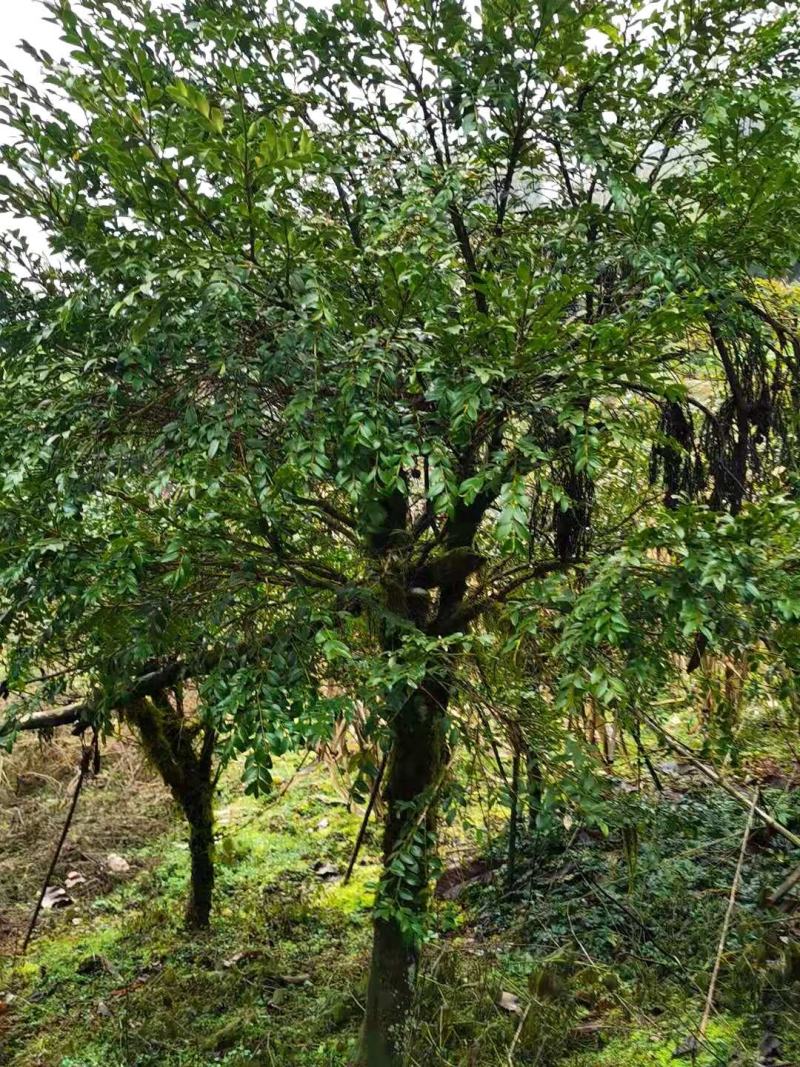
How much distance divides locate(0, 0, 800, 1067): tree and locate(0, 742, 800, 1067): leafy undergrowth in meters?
1.33

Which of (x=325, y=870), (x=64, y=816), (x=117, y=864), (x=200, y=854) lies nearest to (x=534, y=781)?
(x=200, y=854)

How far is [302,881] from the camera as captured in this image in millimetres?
6887

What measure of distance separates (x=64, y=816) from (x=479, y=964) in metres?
5.19

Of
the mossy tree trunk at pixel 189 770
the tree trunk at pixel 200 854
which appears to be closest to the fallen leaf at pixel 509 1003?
the mossy tree trunk at pixel 189 770

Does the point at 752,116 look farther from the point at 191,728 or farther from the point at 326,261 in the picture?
the point at 191,728

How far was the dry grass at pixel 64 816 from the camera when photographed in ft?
23.3

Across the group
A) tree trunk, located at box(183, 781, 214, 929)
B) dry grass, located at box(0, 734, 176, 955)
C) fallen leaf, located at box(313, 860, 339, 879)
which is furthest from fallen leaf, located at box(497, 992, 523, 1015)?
dry grass, located at box(0, 734, 176, 955)

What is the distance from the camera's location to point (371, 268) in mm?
2936

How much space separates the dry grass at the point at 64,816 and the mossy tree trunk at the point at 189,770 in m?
1.45

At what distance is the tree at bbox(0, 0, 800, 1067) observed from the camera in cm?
229

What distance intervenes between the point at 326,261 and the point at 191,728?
160 inches

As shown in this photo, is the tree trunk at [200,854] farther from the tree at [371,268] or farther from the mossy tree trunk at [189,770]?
the tree at [371,268]

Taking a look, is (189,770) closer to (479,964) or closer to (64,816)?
(479,964)

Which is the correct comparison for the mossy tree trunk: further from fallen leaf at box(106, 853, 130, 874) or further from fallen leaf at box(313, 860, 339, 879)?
fallen leaf at box(106, 853, 130, 874)
